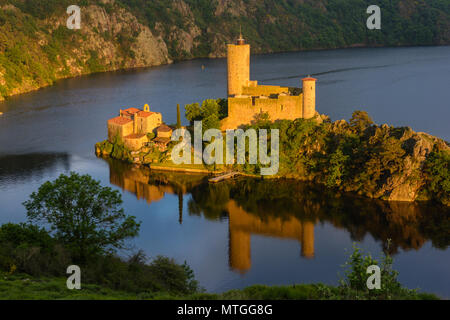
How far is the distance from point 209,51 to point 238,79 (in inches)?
3199

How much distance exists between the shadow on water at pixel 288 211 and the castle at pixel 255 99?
5.04 metres

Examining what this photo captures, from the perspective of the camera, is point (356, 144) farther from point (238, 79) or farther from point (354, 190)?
point (238, 79)

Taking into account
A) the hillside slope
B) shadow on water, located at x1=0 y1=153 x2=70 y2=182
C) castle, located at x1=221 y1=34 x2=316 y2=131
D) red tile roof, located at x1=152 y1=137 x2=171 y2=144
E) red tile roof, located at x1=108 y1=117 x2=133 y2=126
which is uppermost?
the hillside slope

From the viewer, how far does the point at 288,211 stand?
105 ft

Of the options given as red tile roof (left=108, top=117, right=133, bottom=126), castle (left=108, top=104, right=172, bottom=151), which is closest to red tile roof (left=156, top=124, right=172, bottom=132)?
castle (left=108, top=104, right=172, bottom=151)

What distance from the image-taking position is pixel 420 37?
4749 inches

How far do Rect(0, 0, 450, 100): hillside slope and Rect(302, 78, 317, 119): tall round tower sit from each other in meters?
48.7

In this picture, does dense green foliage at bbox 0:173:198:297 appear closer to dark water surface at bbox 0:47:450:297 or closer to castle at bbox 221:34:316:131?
dark water surface at bbox 0:47:450:297

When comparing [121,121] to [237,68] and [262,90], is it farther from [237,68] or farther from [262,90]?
[262,90]

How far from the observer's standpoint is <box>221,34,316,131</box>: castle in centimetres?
3819

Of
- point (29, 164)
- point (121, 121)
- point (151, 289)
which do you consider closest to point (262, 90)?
point (121, 121)

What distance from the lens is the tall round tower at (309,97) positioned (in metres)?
37.7

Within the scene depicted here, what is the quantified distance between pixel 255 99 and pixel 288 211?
1017cm

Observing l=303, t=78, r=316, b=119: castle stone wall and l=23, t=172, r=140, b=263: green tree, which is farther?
l=303, t=78, r=316, b=119: castle stone wall
